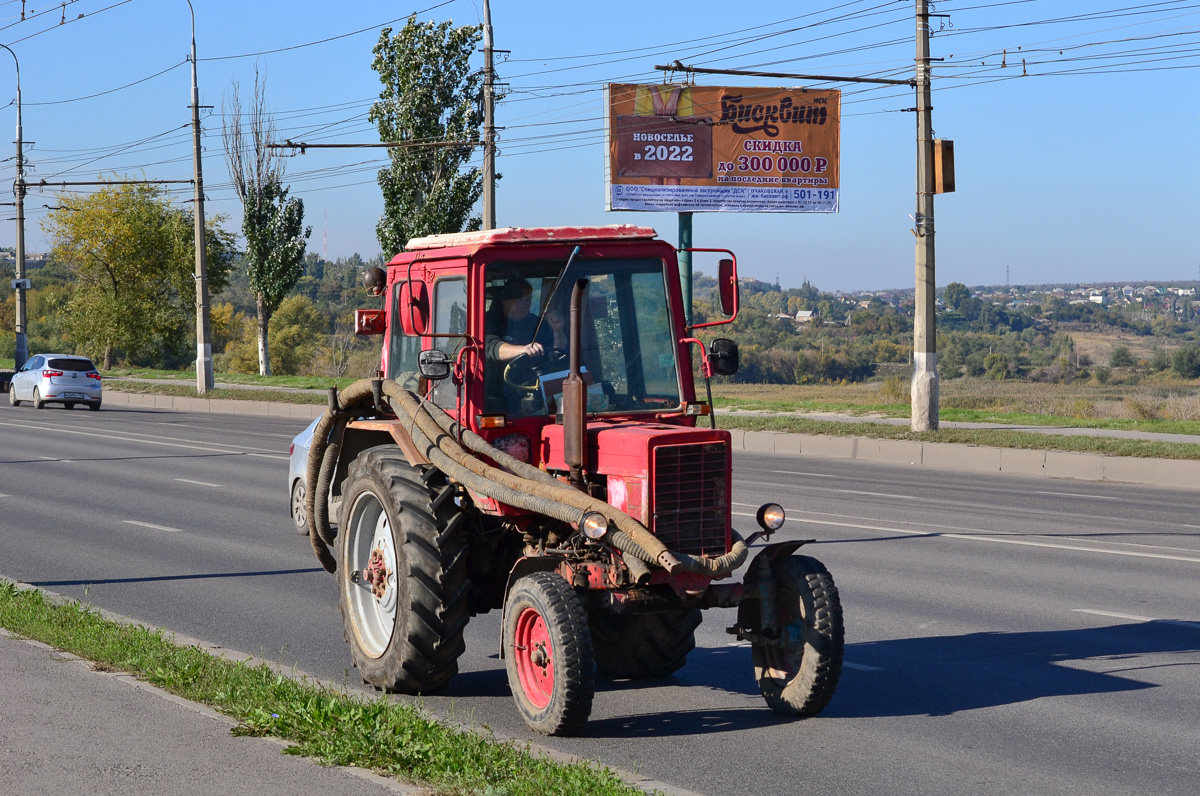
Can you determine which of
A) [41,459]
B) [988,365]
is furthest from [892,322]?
[41,459]

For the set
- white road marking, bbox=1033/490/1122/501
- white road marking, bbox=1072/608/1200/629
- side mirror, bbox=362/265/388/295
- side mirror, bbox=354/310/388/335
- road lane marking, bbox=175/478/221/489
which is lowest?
white road marking, bbox=1033/490/1122/501

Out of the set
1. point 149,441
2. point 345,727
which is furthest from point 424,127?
point 345,727

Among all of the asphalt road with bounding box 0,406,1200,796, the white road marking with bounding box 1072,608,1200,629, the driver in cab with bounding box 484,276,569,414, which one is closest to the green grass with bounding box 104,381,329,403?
the asphalt road with bounding box 0,406,1200,796

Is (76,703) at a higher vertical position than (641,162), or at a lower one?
lower

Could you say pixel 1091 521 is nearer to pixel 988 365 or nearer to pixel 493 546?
pixel 493 546

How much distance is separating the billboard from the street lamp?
13.5 meters

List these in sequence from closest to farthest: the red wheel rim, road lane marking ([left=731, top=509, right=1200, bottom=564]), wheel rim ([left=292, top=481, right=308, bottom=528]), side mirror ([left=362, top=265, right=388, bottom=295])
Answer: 1. the red wheel rim
2. side mirror ([left=362, top=265, right=388, bottom=295])
3. road lane marking ([left=731, top=509, right=1200, bottom=564])
4. wheel rim ([left=292, top=481, right=308, bottom=528])

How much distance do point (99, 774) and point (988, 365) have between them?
215 feet

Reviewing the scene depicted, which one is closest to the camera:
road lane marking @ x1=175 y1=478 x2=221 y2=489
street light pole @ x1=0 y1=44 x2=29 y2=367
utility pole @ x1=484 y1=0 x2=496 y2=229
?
road lane marking @ x1=175 y1=478 x2=221 y2=489

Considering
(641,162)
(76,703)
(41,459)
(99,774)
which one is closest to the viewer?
(99,774)

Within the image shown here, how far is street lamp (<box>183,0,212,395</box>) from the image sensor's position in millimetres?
40312

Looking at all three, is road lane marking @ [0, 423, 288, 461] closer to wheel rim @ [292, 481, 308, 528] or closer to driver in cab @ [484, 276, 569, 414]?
wheel rim @ [292, 481, 308, 528]

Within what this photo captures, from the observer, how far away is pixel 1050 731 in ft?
20.5

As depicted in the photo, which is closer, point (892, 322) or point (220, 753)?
point (220, 753)
